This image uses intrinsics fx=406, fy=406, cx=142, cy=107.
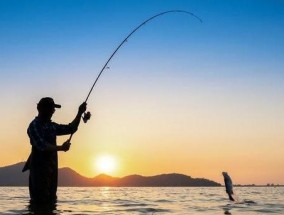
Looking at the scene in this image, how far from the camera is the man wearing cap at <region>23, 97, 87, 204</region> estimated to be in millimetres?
8297

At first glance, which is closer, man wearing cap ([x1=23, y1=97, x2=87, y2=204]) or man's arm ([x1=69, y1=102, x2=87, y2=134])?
man wearing cap ([x1=23, y1=97, x2=87, y2=204])

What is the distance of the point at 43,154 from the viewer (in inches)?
332

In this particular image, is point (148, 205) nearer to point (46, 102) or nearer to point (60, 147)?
point (60, 147)

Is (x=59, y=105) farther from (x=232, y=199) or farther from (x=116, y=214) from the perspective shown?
(x=232, y=199)

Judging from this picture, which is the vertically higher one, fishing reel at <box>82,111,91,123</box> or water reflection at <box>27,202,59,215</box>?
fishing reel at <box>82,111,91,123</box>

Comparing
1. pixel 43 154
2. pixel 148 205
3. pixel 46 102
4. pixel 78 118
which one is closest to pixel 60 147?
pixel 43 154

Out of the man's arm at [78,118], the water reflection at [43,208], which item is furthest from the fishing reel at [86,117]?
the water reflection at [43,208]

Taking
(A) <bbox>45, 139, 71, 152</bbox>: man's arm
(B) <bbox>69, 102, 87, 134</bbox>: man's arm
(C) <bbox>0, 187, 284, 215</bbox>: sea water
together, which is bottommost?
(C) <bbox>0, 187, 284, 215</bbox>: sea water

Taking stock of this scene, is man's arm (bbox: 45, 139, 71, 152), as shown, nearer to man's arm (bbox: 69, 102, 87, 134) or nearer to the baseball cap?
man's arm (bbox: 69, 102, 87, 134)

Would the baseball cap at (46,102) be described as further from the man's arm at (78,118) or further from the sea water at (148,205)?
the sea water at (148,205)

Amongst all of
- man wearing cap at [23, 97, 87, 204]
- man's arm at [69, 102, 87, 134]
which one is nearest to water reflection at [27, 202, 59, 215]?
man wearing cap at [23, 97, 87, 204]

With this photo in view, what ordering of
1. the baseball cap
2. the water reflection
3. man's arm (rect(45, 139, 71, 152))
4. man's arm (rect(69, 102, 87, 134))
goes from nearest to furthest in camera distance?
1. the water reflection
2. man's arm (rect(45, 139, 71, 152))
3. the baseball cap
4. man's arm (rect(69, 102, 87, 134))

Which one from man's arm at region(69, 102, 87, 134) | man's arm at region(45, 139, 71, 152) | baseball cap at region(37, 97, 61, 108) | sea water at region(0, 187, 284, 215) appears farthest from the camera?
sea water at region(0, 187, 284, 215)

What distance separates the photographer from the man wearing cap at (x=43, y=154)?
830cm
